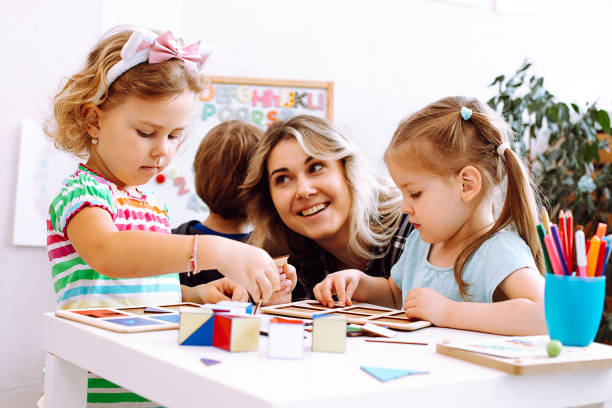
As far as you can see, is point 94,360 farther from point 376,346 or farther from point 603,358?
point 603,358

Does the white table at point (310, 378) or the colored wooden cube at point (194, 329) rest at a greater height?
the colored wooden cube at point (194, 329)

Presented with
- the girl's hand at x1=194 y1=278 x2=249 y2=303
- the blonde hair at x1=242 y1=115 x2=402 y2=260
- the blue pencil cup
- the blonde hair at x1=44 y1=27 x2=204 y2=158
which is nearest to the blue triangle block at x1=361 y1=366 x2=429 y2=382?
the blue pencil cup

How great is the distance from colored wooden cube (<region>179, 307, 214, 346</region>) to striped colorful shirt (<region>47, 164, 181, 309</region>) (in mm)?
444

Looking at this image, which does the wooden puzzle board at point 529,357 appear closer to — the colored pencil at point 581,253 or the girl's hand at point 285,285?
the colored pencil at point 581,253

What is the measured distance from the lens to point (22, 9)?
2182 millimetres

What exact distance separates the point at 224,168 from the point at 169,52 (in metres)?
0.59

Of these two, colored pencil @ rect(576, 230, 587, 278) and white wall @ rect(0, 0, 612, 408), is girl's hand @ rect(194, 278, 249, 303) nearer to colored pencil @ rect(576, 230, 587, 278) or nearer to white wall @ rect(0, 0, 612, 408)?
colored pencil @ rect(576, 230, 587, 278)

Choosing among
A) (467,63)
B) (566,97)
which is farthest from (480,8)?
(566,97)

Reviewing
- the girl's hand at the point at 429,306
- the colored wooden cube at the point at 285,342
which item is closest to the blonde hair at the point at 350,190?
the girl's hand at the point at 429,306

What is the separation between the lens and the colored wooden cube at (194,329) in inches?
26.3

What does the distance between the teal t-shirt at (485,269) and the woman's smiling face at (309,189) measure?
0.38 metres

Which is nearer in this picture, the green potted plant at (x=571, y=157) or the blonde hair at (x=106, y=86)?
the blonde hair at (x=106, y=86)

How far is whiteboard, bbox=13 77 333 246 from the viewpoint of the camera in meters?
2.17

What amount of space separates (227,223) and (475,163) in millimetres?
889
